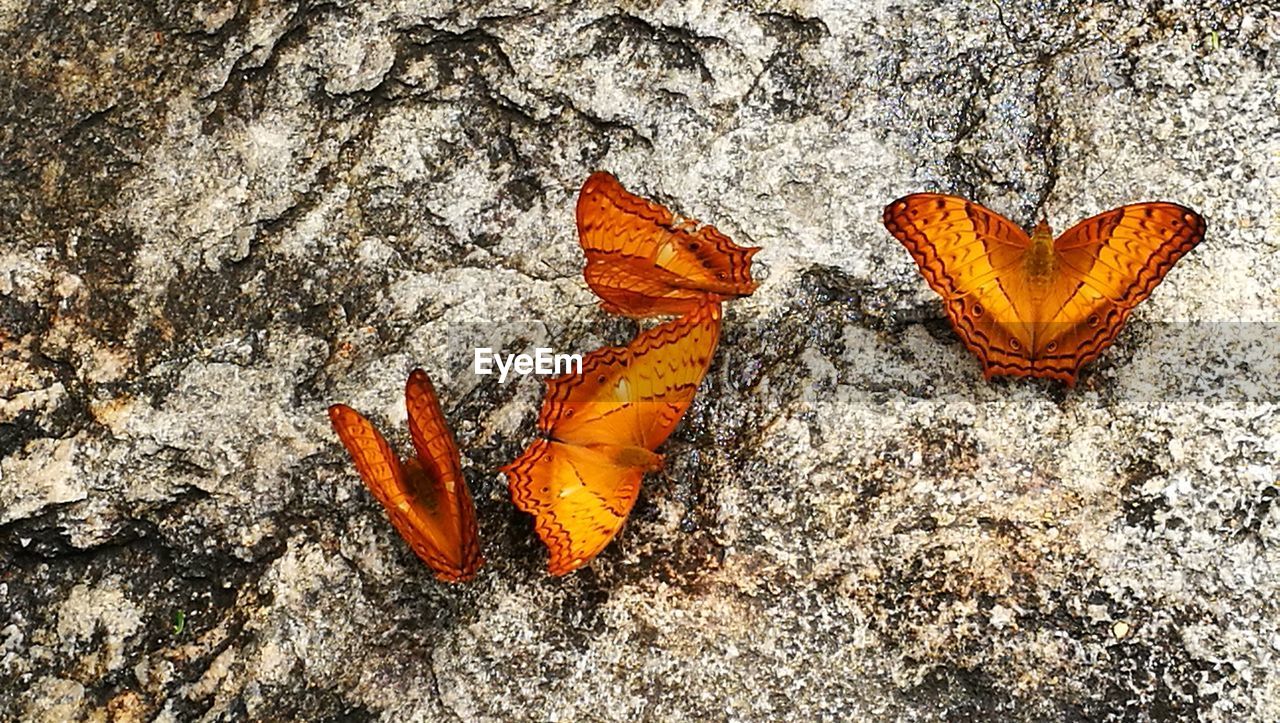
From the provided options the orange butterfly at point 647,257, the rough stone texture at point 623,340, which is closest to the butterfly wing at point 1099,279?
the rough stone texture at point 623,340

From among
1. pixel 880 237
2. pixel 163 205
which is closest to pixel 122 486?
pixel 163 205

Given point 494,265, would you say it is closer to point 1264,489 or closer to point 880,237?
point 880,237

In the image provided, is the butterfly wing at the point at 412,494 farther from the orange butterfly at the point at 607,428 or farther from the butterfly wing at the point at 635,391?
the butterfly wing at the point at 635,391

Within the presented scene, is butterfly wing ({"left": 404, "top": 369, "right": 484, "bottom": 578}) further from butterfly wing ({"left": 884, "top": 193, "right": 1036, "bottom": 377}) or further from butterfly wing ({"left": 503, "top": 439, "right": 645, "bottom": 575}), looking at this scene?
butterfly wing ({"left": 884, "top": 193, "right": 1036, "bottom": 377})

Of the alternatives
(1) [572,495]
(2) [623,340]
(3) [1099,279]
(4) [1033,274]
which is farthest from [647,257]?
(3) [1099,279]

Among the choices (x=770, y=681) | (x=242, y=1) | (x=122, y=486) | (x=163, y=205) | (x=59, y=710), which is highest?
(x=242, y=1)

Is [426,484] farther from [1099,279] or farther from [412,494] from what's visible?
[1099,279]
